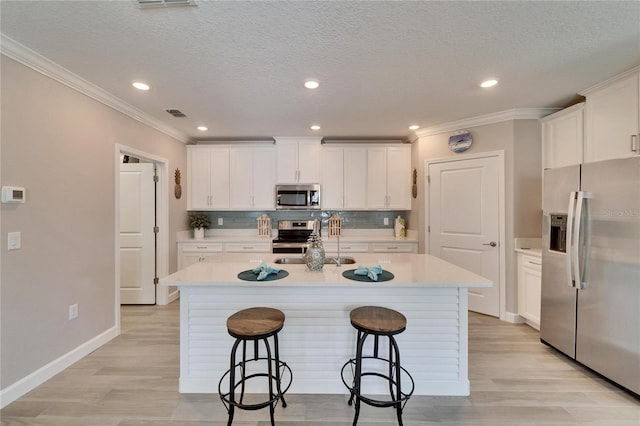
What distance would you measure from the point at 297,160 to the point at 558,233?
327 cm

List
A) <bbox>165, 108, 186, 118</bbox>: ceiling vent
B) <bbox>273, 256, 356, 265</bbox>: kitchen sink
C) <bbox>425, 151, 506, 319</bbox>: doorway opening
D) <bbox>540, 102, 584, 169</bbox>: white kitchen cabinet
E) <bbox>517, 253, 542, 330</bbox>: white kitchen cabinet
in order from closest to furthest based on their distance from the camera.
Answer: <bbox>273, 256, 356, 265</bbox>: kitchen sink, <bbox>540, 102, 584, 169</bbox>: white kitchen cabinet, <bbox>517, 253, 542, 330</bbox>: white kitchen cabinet, <bbox>165, 108, 186, 118</bbox>: ceiling vent, <bbox>425, 151, 506, 319</bbox>: doorway opening

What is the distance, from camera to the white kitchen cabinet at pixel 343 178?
4.29m

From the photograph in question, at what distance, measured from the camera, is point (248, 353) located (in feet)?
6.81

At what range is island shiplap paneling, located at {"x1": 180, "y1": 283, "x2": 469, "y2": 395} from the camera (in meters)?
2.01

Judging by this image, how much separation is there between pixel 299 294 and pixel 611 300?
7.82 ft

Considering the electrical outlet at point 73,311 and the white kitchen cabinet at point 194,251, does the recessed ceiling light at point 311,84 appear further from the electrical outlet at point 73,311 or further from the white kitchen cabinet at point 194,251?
the electrical outlet at point 73,311

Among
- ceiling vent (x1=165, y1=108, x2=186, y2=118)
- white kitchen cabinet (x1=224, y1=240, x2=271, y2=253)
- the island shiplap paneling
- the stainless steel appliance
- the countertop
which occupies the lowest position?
the island shiplap paneling

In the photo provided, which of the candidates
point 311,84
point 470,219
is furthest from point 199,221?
point 470,219

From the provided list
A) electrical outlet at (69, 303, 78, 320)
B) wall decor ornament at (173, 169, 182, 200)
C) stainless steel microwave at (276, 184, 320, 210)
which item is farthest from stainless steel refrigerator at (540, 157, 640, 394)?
wall decor ornament at (173, 169, 182, 200)

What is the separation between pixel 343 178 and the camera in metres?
4.30

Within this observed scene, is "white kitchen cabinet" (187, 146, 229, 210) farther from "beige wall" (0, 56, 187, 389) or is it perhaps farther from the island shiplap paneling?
the island shiplap paneling

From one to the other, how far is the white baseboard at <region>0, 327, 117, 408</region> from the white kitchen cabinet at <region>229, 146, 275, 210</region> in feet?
7.95

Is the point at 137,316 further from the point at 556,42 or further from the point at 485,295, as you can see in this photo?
the point at 556,42

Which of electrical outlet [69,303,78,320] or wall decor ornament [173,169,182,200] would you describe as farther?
wall decor ornament [173,169,182,200]
